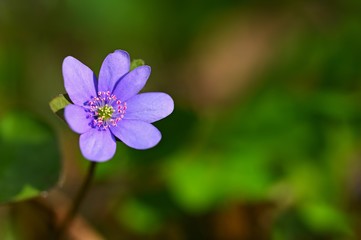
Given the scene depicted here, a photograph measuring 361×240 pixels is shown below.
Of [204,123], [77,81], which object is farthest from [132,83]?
[204,123]

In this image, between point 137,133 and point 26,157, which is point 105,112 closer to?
point 137,133

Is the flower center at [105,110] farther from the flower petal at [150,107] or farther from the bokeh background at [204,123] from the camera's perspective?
the bokeh background at [204,123]

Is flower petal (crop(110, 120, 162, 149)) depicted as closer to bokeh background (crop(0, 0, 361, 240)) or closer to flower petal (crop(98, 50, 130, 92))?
flower petal (crop(98, 50, 130, 92))

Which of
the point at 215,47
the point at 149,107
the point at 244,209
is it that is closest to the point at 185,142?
the point at 244,209

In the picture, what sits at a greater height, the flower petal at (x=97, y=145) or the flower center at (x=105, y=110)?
the flower center at (x=105, y=110)

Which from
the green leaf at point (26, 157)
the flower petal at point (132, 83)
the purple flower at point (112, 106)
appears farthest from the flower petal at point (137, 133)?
the green leaf at point (26, 157)
